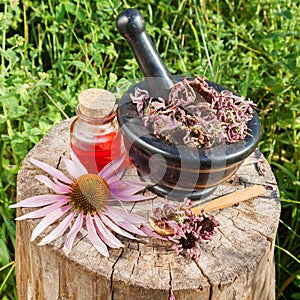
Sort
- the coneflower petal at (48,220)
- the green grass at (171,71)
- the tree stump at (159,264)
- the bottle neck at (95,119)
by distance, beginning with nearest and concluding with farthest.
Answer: the tree stump at (159,264)
the coneflower petal at (48,220)
the bottle neck at (95,119)
the green grass at (171,71)

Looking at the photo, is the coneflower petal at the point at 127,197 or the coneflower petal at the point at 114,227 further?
the coneflower petal at the point at 127,197

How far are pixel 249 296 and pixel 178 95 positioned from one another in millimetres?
624

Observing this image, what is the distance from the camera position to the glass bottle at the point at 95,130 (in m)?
1.84

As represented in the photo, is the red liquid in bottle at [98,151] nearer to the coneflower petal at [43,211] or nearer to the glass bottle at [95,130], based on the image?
the glass bottle at [95,130]

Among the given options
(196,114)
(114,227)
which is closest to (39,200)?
(114,227)

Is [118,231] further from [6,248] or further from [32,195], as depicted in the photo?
[6,248]

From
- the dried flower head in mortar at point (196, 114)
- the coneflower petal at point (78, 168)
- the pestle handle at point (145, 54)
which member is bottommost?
the coneflower petal at point (78, 168)

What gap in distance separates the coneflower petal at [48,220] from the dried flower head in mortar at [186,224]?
0.26 meters

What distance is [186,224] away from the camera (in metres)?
1.75

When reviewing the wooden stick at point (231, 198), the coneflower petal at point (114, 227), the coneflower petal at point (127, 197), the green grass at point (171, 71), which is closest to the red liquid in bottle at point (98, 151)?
the coneflower petal at point (127, 197)

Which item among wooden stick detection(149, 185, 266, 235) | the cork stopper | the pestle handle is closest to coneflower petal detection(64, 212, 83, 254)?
wooden stick detection(149, 185, 266, 235)

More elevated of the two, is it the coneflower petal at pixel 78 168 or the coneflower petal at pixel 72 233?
the coneflower petal at pixel 78 168

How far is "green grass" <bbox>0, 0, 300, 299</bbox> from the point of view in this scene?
98.5 inches

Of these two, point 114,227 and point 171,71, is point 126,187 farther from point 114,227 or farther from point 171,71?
point 171,71
